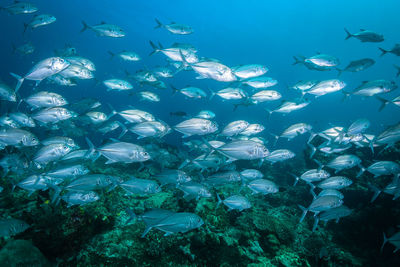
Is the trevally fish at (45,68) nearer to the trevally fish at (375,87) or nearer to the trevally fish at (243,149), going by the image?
the trevally fish at (243,149)

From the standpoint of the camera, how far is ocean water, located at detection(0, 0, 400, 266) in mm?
3711

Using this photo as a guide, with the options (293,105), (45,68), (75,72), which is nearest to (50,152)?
(45,68)

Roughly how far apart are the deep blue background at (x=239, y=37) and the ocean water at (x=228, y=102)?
392 mm

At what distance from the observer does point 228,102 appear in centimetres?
4862

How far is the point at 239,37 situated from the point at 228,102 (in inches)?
1636

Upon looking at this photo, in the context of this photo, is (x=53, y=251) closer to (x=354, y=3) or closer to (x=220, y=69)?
(x=220, y=69)

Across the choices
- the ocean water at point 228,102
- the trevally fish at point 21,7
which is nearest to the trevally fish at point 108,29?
the ocean water at point 228,102

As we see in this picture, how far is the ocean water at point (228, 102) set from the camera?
371cm

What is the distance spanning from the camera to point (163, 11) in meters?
54.8

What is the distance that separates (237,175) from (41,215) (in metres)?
→ 4.34

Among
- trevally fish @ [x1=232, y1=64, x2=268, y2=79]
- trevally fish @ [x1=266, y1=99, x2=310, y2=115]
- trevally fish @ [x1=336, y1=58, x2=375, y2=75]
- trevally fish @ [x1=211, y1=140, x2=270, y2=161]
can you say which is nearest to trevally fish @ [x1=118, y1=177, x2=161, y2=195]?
trevally fish @ [x1=211, y1=140, x2=270, y2=161]

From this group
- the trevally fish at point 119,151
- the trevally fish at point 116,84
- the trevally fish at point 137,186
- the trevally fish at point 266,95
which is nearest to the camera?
the trevally fish at point 137,186

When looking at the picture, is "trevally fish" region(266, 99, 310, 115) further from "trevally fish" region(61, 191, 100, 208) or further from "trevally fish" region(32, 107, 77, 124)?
"trevally fish" region(32, 107, 77, 124)

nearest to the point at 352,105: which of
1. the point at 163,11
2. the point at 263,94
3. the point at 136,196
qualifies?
the point at 163,11
